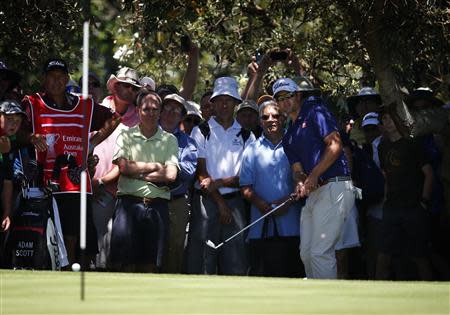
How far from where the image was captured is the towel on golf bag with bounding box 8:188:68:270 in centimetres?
1180

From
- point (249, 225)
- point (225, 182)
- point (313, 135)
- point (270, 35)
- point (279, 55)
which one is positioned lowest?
point (249, 225)

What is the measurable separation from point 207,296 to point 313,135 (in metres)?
4.39

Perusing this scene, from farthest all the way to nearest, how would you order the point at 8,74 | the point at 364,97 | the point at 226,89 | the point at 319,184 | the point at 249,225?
the point at 364,97, the point at 226,89, the point at 249,225, the point at 8,74, the point at 319,184

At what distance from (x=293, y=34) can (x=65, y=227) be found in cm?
694

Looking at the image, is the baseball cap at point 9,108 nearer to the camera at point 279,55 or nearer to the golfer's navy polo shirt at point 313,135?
the golfer's navy polo shirt at point 313,135

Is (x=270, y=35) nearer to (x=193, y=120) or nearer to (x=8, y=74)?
(x=193, y=120)

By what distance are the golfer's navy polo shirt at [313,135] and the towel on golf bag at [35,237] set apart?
244 cm

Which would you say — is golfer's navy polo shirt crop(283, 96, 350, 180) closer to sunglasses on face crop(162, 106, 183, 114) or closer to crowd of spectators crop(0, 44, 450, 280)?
crowd of spectators crop(0, 44, 450, 280)

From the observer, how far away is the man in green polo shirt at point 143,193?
1258cm

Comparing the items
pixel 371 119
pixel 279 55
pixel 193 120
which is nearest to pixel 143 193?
pixel 193 120

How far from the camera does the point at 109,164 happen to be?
13.4 meters

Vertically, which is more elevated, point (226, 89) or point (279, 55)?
point (279, 55)

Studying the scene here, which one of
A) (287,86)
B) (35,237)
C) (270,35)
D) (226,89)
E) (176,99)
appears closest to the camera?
(35,237)

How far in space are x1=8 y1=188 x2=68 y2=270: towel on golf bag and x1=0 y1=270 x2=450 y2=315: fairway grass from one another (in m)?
2.88
